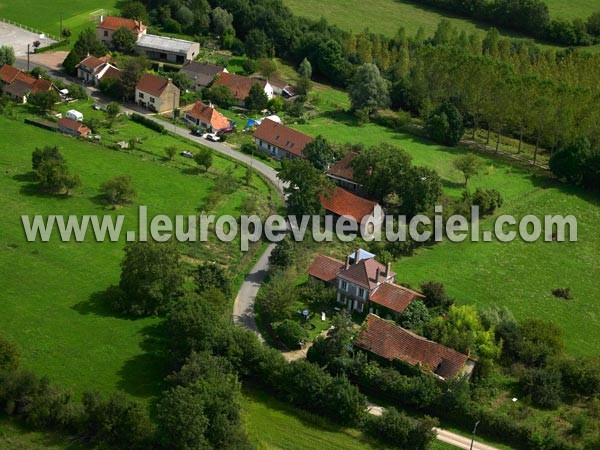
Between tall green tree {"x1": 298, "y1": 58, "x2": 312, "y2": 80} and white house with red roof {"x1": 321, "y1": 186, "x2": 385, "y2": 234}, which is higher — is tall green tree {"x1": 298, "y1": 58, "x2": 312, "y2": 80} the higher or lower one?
the higher one

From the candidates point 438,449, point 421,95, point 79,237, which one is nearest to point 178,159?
point 79,237

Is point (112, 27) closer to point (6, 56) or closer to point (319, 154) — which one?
point (6, 56)

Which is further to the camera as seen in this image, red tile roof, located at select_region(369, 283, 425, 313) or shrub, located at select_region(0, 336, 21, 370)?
red tile roof, located at select_region(369, 283, 425, 313)

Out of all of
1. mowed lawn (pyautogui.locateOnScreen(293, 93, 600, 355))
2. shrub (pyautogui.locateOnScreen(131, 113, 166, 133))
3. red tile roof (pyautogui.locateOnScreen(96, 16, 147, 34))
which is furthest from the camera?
red tile roof (pyautogui.locateOnScreen(96, 16, 147, 34))

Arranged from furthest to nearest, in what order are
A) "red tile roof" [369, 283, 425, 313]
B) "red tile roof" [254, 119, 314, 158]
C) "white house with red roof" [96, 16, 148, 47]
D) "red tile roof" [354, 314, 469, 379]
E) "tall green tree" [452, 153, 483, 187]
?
"white house with red roof" [96, 16, 148, 47]
"red tile roof" [254, 119, 314, 158]
"tall green tree" [452, 153, 483, 187]
"red tile roof" [369, 283, 425, 313]
"red tile roof" [354, 314, 469, 379]

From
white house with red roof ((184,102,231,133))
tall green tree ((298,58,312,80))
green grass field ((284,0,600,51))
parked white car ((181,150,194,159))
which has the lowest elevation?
parked white car ((181,150,194,159))

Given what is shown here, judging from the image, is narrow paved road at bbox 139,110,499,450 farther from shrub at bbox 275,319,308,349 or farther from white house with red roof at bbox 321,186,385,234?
white house with red roof at bbox 321,186,385,234

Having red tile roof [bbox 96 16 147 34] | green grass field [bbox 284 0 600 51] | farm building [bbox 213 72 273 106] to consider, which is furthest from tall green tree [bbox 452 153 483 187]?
red tile roof [bbox 96 16 147 34]

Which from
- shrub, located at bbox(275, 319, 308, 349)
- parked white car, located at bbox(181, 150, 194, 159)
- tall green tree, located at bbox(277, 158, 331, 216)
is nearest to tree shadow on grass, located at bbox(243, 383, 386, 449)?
shrub, located at bbox(275, 319, 308, 349)

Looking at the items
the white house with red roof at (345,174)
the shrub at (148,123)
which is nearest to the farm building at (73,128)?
the shrub at (148,123)
